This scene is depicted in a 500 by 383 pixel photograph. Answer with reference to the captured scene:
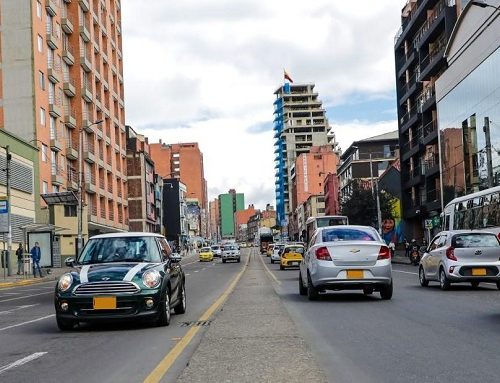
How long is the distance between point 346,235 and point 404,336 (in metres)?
A: 6.32

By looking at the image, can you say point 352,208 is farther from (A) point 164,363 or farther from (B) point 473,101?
(A) point 164,363

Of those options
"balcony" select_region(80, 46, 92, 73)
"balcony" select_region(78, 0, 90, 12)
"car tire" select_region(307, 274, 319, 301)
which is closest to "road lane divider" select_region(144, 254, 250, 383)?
→ "car tire" select_region(307, 274, 319, 301)

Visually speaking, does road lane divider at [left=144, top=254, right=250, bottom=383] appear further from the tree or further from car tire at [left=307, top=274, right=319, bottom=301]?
the tree

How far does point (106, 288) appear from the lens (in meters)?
10.8

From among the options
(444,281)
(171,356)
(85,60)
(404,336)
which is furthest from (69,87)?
(171,356)

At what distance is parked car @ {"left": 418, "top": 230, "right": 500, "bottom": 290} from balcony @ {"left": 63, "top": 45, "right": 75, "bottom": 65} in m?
51.3

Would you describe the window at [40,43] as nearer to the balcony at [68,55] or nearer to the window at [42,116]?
the window at [42,116]

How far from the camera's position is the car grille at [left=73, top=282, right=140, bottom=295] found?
10.8 m

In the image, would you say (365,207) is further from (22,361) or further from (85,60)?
(22,361)

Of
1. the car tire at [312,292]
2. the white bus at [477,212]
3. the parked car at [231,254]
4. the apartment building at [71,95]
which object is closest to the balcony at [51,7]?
the apartment building at [71,95]

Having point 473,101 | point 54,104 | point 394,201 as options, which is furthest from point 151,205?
point 473,101

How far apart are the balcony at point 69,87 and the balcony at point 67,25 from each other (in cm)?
424

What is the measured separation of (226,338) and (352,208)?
63.3 meters

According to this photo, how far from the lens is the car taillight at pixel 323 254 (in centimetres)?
1543
